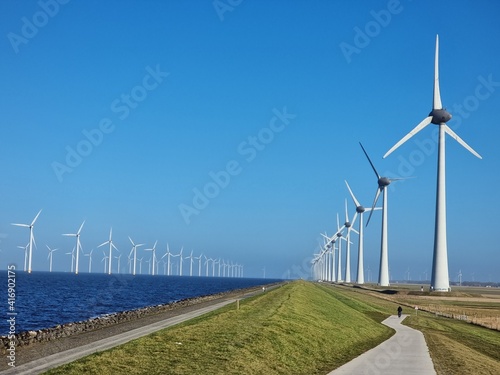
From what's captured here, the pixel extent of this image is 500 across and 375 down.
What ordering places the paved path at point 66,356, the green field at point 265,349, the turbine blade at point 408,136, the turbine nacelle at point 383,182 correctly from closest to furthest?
1. the paved path at point 66,356
2. the green field at point 265,349
3. the turbine blade at point 408,136
4. the turbine nacelle at point 383,182

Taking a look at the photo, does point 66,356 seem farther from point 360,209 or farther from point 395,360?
point 360,209

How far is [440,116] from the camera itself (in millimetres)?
94875

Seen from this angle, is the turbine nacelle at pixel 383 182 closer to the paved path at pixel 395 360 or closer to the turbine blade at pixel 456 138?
the turbine blade at pixel 456 138

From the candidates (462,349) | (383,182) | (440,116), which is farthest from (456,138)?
(462,349)

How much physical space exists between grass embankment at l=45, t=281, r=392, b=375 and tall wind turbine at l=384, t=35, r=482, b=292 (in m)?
54.9

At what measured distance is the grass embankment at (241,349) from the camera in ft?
67.6

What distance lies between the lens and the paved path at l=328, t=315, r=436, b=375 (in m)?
23.7

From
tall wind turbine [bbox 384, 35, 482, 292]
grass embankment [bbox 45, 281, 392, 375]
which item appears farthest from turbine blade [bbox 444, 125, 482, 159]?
grass embankment [bbox 45, 281, 392, 375]

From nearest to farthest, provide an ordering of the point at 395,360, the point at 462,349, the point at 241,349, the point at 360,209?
the point at 241,349, the point at 395,360, the point at 462,349, the point at 360,209

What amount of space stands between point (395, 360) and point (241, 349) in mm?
7824

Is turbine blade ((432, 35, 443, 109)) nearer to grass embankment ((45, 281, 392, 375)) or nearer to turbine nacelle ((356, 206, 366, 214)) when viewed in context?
grass embankment ((45, 281, 392, 375))

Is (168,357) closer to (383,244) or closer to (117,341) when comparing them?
(117,341)

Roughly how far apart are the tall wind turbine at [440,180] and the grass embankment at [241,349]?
54.9 meters

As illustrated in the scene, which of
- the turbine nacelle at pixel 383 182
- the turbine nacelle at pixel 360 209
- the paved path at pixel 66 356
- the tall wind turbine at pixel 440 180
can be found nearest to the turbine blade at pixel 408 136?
the tall wind turbine at pixel 440 180
